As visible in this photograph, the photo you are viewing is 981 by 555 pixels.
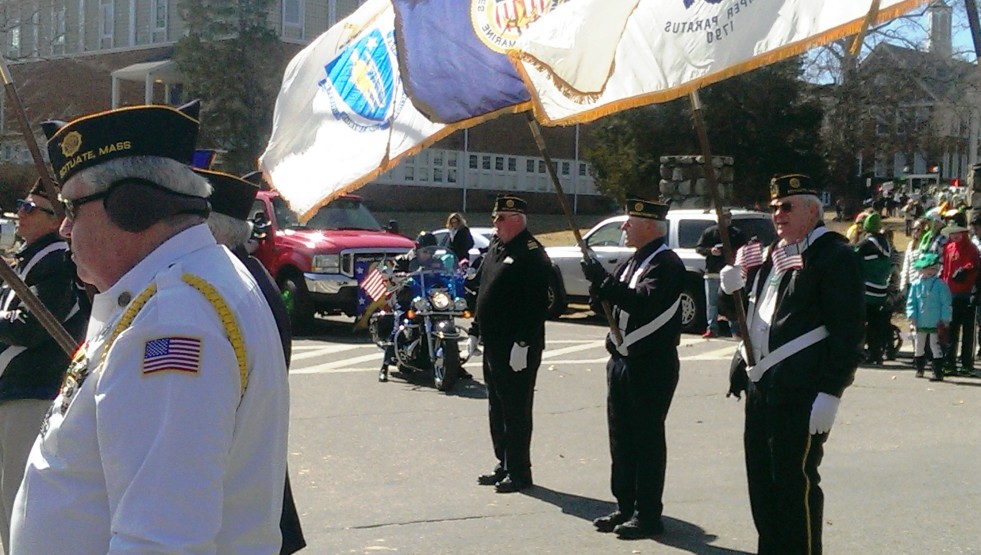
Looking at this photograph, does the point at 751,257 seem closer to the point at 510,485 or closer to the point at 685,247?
the point at 510,485

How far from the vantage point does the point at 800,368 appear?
5320 millimetres

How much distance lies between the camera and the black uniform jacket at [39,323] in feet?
16.2

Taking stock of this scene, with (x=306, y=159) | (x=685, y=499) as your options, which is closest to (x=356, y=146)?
(x=306, y=159)

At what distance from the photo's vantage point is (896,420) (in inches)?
419

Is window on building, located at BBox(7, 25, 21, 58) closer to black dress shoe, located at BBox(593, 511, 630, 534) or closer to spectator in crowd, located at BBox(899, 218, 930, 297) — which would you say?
spectator in crowd, located at BBox(899, 218, 930, 297)

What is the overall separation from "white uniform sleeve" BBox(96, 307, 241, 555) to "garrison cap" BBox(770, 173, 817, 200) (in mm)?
3986

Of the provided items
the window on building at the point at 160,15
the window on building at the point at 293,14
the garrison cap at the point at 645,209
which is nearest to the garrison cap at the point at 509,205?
the garrison cap at the point at 645,209

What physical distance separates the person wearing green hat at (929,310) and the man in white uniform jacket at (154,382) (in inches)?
487

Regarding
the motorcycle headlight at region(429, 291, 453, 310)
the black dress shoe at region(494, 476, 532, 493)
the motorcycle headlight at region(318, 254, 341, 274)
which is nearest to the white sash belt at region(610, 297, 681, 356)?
the black dress shoe at region(494, 476, 532, 493)

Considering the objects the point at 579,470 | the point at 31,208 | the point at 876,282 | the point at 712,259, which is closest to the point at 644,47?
the point at 31,208

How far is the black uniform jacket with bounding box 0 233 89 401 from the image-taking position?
495 cm

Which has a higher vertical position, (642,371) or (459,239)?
(459,239)

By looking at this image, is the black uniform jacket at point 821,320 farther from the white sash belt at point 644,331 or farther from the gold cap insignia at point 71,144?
the gold cap insignia at point 71,144

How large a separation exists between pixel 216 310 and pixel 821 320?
3778 millimetres
